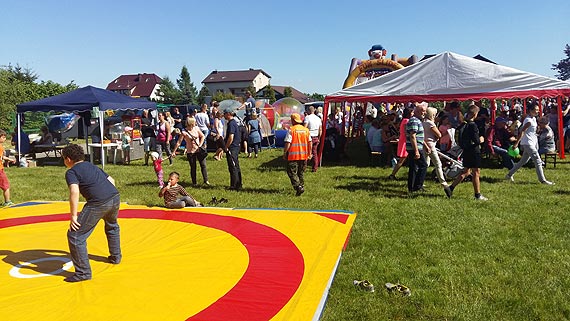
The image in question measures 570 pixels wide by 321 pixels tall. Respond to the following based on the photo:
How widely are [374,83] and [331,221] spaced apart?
7.00m

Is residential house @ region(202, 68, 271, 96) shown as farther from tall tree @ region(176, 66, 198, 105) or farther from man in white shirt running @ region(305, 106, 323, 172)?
man in white shirt running @ region(305, 106, 323, 172)

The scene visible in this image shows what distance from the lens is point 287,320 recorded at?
3424mm

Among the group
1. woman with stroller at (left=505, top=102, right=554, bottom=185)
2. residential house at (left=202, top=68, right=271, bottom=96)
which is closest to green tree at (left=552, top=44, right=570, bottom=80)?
residential house at (left=202, top=68, right=271, bottom=96)

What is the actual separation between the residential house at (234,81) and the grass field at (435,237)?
278ft

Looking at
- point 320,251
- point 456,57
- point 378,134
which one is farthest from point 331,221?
point 456,57

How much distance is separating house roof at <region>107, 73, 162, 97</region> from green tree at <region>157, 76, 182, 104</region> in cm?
557

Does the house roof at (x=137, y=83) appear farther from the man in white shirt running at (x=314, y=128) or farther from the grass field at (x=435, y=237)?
the grass field at (x=435, y=237)

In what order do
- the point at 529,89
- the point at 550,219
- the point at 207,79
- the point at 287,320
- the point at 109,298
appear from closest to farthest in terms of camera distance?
1. the point at 287,320
2. the point at 109,298
3. the point at 550,219
4. the point at 529,89
5. the point at 207,79

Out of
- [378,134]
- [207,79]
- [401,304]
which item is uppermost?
[207,79]

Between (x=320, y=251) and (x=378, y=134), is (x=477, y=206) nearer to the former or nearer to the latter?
(x=320, y=251)

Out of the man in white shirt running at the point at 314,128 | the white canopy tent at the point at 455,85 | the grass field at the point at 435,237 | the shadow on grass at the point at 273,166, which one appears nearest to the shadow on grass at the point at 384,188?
the grass field at the point at 435,237

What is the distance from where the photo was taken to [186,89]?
84875mm

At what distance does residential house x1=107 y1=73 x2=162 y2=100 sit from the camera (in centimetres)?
8844

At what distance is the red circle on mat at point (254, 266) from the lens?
362 centimetres
